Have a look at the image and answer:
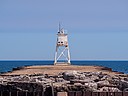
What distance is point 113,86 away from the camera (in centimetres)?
3061

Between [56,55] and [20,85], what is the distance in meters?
31.5

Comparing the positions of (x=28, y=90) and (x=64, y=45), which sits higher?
(x=64, y=45)

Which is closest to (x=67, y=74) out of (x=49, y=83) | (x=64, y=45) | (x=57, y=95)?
(x=49, y=83)

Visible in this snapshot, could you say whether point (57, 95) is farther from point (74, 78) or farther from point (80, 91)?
point (74, 78)

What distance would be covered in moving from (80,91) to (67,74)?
602cm

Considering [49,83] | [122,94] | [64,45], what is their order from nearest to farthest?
[122,94]
[49,83]
[64,45]

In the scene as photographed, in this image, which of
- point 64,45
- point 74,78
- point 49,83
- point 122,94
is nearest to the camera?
point 122,94

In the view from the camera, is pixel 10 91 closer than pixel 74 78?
Yes

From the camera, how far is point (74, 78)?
109ft

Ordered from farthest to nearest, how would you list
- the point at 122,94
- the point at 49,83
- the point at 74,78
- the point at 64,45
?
the point at 64,45, the point at 74,78, the point at 49,83, the point at 122,94

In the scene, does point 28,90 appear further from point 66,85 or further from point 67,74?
point 67,74

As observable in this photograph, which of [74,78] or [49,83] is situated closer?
[49,83]

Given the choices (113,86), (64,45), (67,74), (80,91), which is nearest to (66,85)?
(80,91)

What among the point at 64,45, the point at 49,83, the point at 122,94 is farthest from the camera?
the point at 64,45
